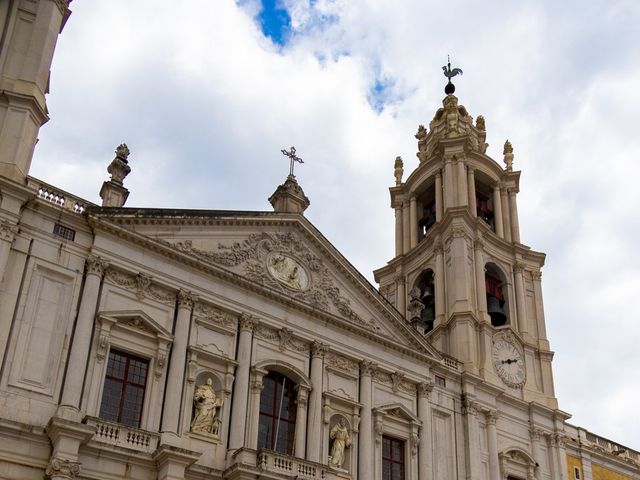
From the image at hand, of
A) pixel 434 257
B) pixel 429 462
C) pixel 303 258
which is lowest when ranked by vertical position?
pixel 429 462

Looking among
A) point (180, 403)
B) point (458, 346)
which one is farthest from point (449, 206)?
point (180, 403)

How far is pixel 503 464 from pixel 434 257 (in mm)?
9390

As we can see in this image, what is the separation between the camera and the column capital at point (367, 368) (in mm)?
25891

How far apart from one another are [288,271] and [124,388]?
23.1 feet

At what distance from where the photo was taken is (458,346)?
30172 millimetres

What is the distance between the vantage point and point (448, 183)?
3522 centimetres

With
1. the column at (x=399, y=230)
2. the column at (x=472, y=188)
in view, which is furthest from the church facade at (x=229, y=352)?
the column at (x=399, y=230)

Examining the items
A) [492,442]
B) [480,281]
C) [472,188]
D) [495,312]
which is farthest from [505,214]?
[492,442]

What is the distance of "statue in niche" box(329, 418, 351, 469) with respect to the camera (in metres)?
23.7

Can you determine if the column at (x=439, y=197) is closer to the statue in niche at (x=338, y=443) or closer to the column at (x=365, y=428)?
the column at (x=365, y=428)

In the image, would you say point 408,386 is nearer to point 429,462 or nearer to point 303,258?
point 429,462

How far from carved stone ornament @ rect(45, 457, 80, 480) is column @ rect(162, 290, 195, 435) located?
287 centimetres

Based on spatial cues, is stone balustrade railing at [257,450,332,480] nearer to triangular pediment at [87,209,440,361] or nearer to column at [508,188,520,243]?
triangular pediment at [87,209,440,361]

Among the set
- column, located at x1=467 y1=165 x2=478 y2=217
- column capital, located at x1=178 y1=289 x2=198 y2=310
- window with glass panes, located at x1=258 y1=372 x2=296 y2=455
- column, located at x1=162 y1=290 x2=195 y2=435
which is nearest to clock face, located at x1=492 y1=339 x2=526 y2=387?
column, located at x1=467 y1=165 x2=478 y2=217
